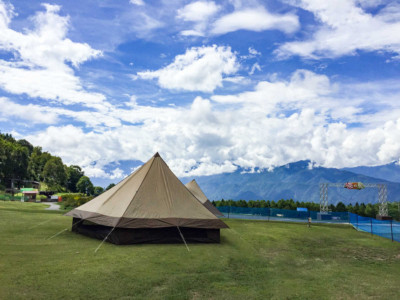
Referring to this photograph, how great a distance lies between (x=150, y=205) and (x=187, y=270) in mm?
5156

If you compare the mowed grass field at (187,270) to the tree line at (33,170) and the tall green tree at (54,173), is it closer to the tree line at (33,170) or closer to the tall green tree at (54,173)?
the tree line at (33,170)

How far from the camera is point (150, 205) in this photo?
51.4 feet

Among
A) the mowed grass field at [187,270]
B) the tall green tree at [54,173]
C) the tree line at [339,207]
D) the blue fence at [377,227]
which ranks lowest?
the mowed grass field at [187,270]

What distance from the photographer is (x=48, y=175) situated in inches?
4407

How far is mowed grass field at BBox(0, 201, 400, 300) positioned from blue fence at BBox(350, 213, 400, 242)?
720 centimetres

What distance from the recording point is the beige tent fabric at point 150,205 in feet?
48.8

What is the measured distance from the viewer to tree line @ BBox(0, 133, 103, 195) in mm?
88188

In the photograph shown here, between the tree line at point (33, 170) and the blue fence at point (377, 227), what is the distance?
77868 mm

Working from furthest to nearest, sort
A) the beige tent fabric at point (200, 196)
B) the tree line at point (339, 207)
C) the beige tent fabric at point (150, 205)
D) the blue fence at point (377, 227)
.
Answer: the tree line at point (339, 207)
the beige tent fabric at point (200, 196)
the blue fence at point (377, 227)
the beige tent fabric at point (150, 205)

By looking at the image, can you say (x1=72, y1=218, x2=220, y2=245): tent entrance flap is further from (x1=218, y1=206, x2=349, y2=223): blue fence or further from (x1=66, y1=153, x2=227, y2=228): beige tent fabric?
(x1=218, y1=206, x2=349, y2=223): blue fence

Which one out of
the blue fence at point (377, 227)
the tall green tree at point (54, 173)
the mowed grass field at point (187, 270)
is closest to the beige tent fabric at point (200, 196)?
the blue fence at point (377, 227)

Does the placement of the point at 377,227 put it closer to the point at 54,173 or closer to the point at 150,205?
the point at 150,205

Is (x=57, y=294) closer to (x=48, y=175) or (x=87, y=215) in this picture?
(x=87, y=215)

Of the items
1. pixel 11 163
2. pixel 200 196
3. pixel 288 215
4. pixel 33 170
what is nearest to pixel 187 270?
pixel 200 196
